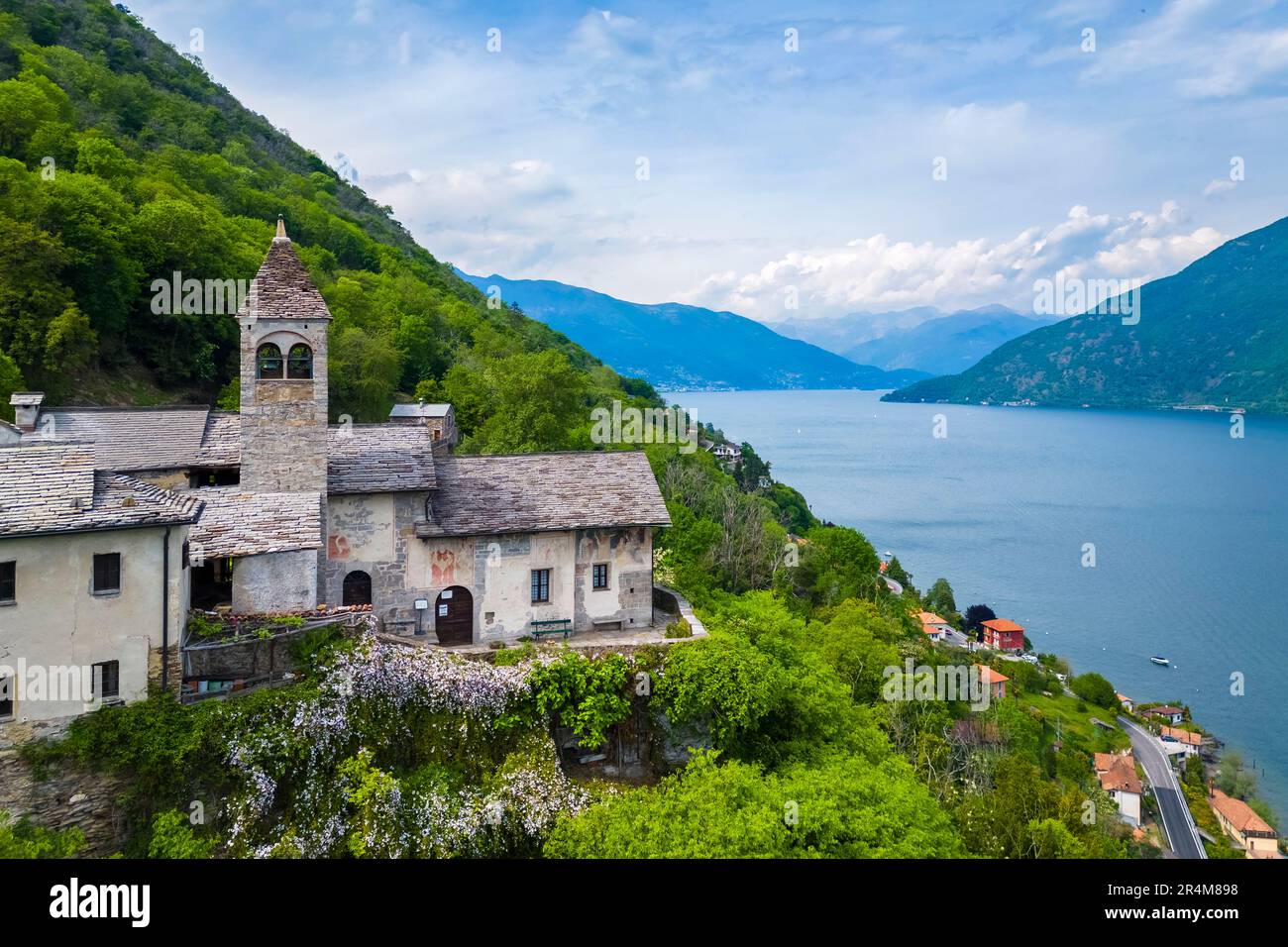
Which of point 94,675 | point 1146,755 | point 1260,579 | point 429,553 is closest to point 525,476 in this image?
point 429,553

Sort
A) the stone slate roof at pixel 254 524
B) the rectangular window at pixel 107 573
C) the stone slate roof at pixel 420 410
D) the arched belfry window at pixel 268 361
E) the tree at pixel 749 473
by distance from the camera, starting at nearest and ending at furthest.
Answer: the rectangular window at pixel 107 573, the stone slate roof at pixel 254 524, the arched belfry window at pixel 268 361, the stone slate roof at pixel 420 410, the tree at pixel 749 473

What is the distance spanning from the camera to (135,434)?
98.2 feet

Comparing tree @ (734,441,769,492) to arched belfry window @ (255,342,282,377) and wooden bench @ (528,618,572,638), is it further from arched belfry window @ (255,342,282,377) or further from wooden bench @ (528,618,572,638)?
arched belfry window @ (255,342,282,377)

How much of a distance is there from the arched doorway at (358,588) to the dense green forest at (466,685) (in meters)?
4.83

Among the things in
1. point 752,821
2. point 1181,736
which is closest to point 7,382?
point 752,821

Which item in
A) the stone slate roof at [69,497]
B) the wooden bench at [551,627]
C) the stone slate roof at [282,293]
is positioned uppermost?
the stone slate roof at [282,293]

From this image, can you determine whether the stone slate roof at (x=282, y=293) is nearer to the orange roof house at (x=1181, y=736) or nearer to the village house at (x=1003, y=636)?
the orange roof house at (x=1181, y=736)

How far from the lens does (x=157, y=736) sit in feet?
62.5

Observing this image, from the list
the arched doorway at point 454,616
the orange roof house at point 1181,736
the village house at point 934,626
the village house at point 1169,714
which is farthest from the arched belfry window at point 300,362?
the village house at point 1169,714

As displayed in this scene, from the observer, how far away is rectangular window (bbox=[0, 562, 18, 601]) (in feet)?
59.3

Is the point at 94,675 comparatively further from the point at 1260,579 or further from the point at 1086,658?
the point at 1260,579

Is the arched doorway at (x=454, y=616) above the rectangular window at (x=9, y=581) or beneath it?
beneath

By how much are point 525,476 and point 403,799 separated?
12518 mm

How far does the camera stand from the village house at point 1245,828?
5772 cm
